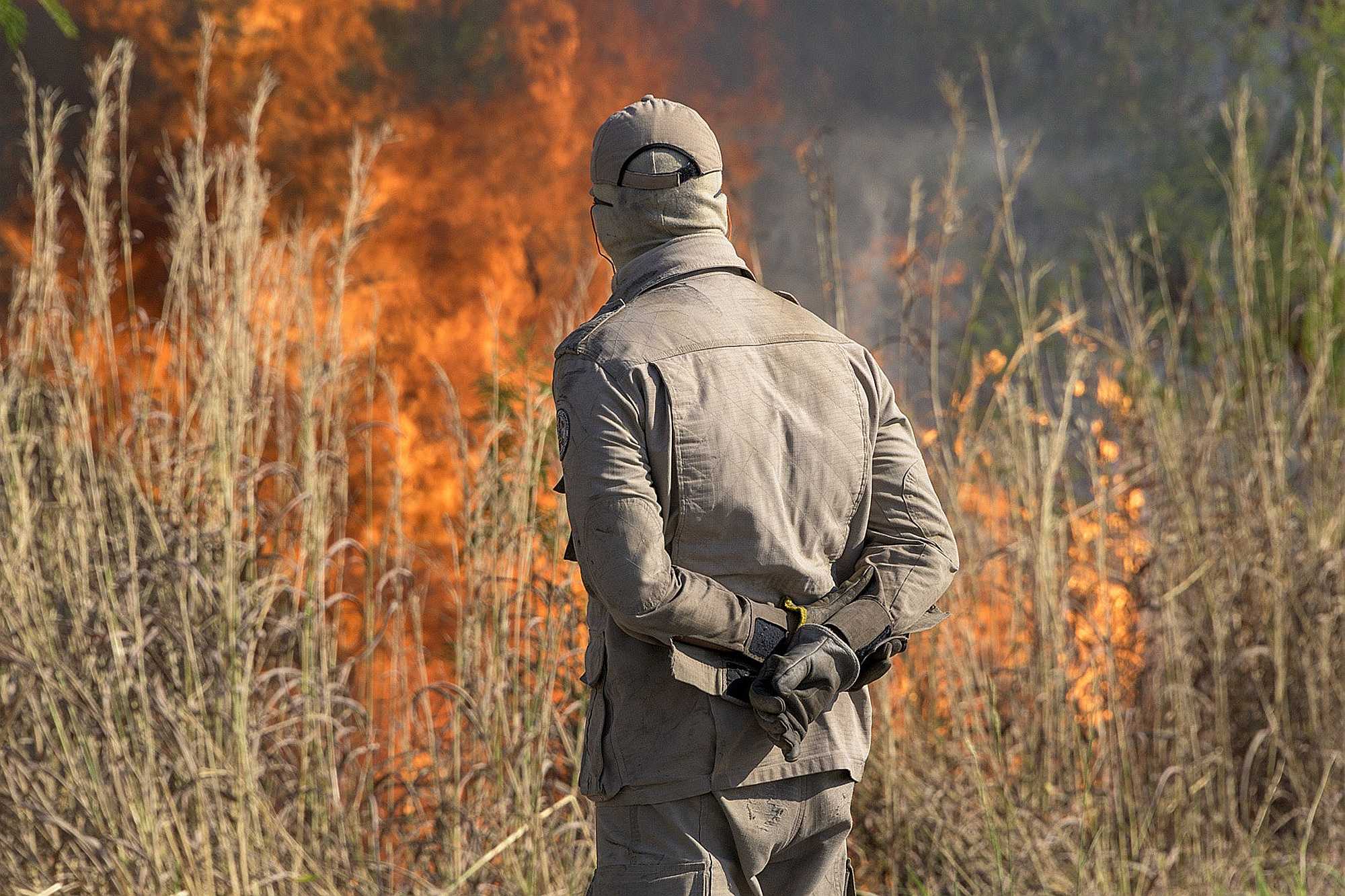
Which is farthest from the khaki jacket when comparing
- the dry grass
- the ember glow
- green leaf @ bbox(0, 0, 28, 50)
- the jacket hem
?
the ember glow

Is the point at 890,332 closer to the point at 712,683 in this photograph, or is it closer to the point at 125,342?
the point at 125,342

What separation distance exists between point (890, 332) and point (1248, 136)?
201cm

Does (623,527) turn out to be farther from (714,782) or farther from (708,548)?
(714,782)

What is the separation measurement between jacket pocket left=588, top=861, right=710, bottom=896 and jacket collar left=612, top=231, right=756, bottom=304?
0.72 meters

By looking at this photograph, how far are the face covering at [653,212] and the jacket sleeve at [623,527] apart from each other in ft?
0.67

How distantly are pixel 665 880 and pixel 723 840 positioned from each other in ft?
0.29

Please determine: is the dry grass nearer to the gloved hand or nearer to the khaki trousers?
the khaki trousers

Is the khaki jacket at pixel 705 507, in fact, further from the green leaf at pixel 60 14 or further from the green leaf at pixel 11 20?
the green leaf at pixel 60 14

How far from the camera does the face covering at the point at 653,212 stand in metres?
1.65

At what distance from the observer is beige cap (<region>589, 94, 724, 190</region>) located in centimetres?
163

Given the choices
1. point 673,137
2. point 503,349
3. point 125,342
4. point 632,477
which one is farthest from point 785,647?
point 125,342

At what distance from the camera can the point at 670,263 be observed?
166 centimetres

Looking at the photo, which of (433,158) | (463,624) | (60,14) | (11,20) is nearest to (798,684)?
(463,624)

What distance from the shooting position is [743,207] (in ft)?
15.6
